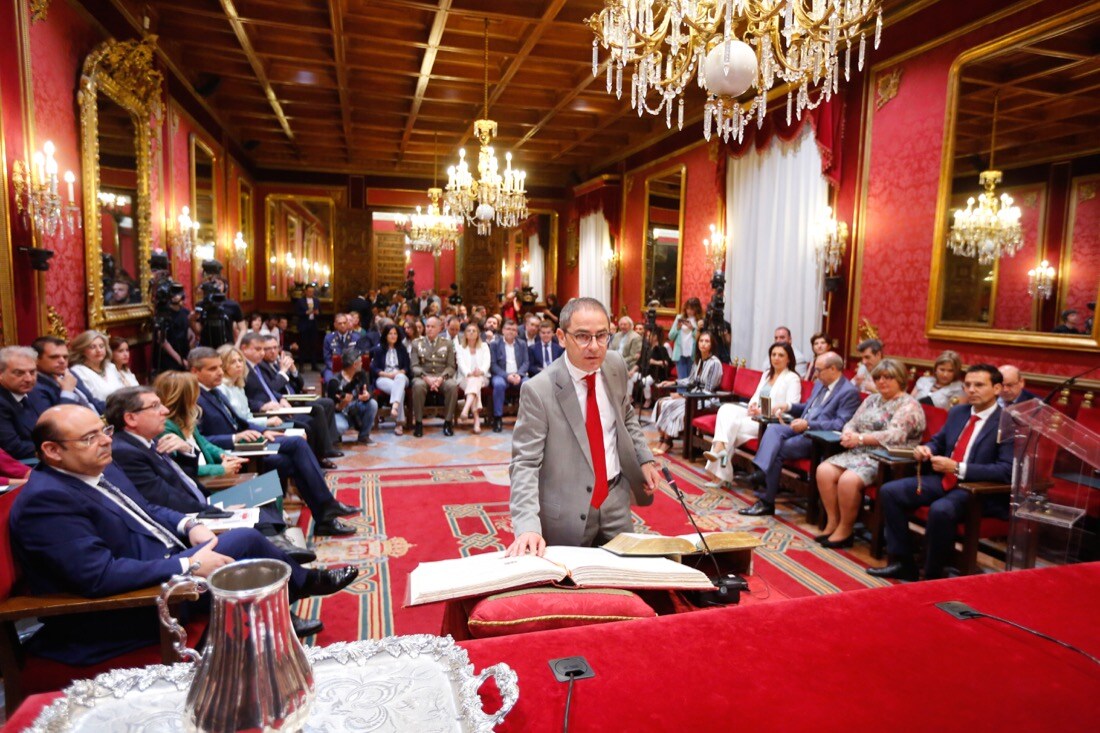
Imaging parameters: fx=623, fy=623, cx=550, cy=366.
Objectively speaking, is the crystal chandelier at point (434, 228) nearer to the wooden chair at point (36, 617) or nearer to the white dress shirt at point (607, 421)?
the white dress shirt at point (607, 421)

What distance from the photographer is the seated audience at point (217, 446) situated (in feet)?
11.0

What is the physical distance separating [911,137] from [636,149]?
6006mm

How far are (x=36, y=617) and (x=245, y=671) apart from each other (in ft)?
5.73

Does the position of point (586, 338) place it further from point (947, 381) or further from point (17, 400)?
point (947, 381)

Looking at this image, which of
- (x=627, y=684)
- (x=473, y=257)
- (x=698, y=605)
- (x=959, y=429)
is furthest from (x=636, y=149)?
(x=627, y=684)

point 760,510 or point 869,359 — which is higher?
point 869,359

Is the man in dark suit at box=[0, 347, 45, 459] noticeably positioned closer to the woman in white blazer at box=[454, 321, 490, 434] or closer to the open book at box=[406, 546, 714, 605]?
the open book at box=[406, 546, 714, 605]

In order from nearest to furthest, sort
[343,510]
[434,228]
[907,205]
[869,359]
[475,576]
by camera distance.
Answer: [475,576]
[343,510]
[869,359]
[907,205]
[434,228]

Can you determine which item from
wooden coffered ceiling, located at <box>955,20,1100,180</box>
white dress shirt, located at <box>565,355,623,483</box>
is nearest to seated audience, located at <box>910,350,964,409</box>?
wooden coffered ceiling, located at <box>955,20,1100,180</box>

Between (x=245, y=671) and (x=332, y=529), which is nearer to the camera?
(x=245, y=671)

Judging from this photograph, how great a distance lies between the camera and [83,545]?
1.90 metres

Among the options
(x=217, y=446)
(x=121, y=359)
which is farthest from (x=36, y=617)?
(x=121, y=359)

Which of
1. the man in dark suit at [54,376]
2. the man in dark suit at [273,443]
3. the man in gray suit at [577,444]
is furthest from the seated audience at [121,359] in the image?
the man in gray suit at [577,444]

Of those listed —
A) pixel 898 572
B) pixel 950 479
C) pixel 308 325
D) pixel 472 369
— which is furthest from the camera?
pixel 308 325
